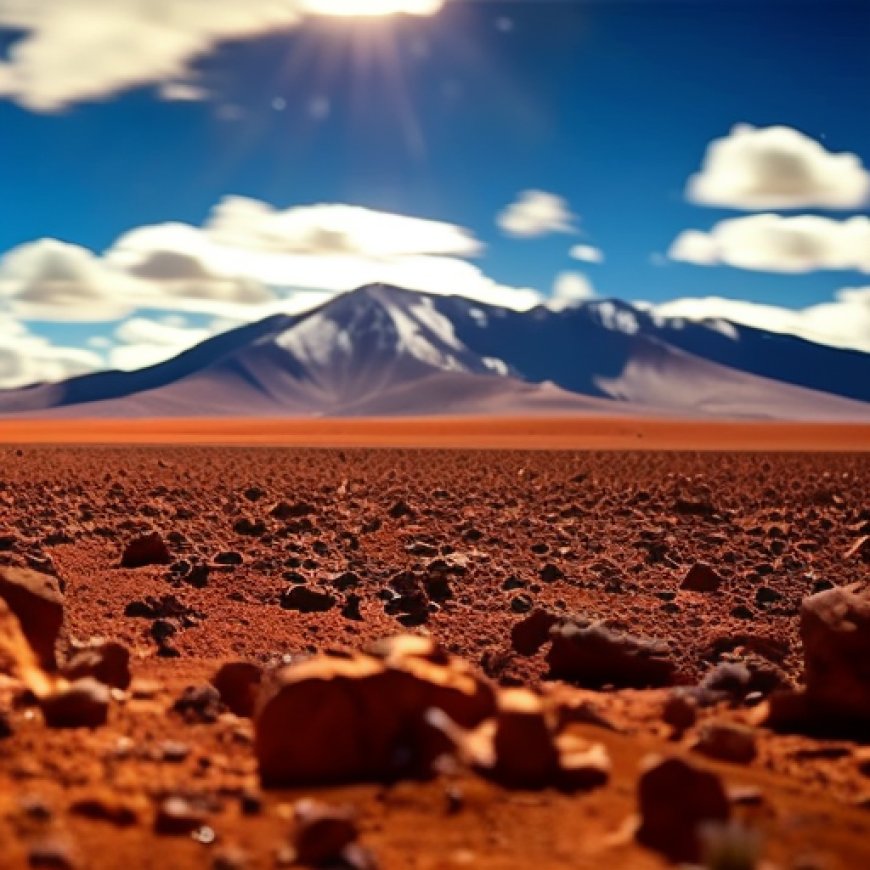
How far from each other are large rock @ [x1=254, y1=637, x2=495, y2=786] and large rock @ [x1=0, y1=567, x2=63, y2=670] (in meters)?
2.51

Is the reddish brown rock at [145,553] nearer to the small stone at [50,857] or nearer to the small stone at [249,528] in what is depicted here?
the small stone at [249,528]

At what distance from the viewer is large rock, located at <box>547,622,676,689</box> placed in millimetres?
9023

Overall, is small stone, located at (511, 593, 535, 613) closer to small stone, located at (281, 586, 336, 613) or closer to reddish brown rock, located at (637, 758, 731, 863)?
small stone, located at (281, 586, 336, 613)

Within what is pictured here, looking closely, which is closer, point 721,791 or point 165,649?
point 721,791

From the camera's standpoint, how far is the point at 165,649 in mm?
10070

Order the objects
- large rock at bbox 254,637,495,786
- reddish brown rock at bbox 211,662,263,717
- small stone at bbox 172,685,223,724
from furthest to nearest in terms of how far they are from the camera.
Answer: reddish brown rock at bbox 211,662,263,717 < small stone at bbox 172,685,223,724 < large rock at bbox 254,637,495,786

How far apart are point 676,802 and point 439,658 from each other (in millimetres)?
1868

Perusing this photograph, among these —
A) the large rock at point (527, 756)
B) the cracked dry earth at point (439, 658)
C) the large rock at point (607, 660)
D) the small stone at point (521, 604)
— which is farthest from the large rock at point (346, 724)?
the small stone at point (521, 604)

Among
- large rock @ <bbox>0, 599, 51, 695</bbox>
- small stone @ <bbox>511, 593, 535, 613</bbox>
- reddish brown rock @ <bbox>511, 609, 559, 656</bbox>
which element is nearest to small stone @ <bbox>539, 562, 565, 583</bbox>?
small stone @ <bbox>511, 593, 535, 613</bbox>

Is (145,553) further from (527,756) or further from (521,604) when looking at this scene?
(527,756)

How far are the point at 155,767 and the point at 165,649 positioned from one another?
14.9 ft

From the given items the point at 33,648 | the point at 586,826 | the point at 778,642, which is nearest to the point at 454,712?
the point at 586,826

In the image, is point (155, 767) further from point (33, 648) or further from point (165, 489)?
point (165, 489)

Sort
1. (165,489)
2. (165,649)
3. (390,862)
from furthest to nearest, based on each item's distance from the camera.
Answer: (165,489)
(165,649)
(390,862)
